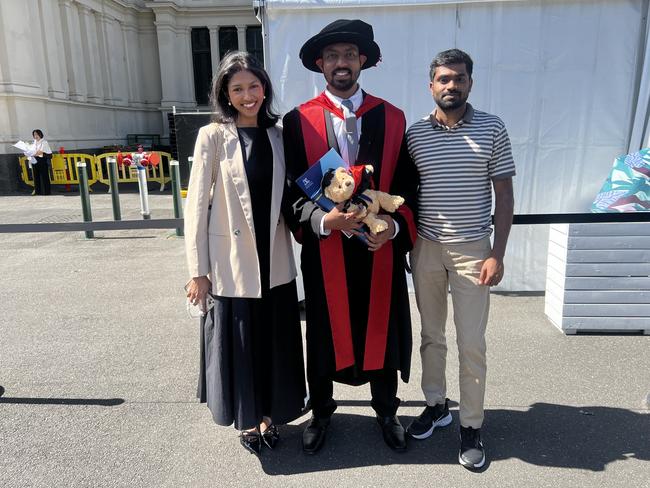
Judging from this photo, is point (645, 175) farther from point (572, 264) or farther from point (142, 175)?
point (142, 175)

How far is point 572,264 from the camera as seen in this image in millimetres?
4156

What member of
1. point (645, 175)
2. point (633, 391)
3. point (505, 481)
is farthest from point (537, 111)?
point (505, 481)

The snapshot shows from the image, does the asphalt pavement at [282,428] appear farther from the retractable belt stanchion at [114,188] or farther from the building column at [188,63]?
the building column at [188,63]

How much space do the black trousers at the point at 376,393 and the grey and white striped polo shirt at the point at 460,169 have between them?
836 millimetres

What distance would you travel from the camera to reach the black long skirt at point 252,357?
263cm

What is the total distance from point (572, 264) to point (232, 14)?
25.7m

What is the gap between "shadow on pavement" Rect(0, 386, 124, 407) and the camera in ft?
11.0

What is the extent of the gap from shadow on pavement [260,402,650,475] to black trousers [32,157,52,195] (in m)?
13.6

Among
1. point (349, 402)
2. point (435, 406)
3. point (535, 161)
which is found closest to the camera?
point (435, 406)

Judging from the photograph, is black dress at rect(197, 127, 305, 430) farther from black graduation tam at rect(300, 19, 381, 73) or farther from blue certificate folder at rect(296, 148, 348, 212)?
black graduation tam at rect(300, 19, 381, 73)

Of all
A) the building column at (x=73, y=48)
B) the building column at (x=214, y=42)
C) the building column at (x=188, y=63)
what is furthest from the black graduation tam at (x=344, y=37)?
the building column at (x=214, y=42)

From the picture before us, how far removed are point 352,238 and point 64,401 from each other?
2.38 m

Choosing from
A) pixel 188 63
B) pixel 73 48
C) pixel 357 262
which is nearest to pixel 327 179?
pixel 357 262

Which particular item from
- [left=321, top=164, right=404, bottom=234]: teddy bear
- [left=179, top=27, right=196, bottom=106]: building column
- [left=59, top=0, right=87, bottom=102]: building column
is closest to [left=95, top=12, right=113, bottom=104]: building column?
[left=59, top=0, right=87, bottom=102]: building column
